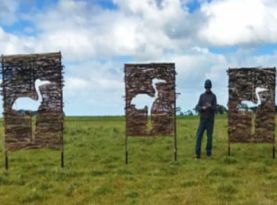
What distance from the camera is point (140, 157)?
20.9 meters

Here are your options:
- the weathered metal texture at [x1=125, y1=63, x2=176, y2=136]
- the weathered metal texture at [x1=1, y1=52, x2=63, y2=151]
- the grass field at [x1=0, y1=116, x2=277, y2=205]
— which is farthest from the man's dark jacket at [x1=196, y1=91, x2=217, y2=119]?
the weathered metal texture at [x1=1, y1=52, x2=63, y2=151]

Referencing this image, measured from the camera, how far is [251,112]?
20859 millimetres

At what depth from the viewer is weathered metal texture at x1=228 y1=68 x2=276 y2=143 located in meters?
20.6

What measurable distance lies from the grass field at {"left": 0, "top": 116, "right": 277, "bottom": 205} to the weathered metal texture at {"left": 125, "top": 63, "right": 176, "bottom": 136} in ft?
3.38

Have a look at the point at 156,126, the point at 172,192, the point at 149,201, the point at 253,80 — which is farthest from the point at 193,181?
the point at 253,80

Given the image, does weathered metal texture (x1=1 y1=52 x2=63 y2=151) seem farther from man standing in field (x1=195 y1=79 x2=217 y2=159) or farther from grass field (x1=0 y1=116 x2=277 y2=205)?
man standing in field (x1=195 y1=79 x2=217 y2=159)

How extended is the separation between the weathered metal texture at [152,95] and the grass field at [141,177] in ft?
3.38

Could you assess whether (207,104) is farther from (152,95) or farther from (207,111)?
(152,95)

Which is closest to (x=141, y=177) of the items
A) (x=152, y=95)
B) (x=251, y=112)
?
(x=152, y=95)

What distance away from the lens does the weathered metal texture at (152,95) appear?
19.8 meters

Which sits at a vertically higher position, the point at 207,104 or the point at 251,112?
the point at 207,104

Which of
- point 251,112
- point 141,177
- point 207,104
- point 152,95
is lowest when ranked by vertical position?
point 141,177

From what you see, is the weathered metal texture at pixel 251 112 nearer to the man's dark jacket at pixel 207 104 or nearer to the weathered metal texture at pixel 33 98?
the man's dark jacket at pixel 207 104

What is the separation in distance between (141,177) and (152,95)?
4197mm
